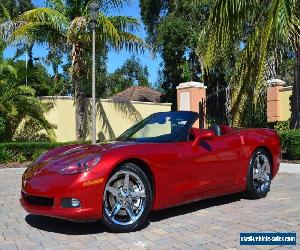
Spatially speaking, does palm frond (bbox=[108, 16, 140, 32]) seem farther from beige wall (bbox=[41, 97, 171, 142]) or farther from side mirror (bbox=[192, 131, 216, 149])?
side mirror (bbox=[192, 131, 216, 149])

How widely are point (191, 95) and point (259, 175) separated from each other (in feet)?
35.7

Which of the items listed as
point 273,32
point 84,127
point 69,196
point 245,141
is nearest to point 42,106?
point 84,127

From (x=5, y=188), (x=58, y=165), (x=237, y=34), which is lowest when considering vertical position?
(x=5, y=188)

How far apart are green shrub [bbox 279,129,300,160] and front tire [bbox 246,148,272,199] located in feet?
18.7

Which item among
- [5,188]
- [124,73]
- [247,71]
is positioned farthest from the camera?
[124,73]

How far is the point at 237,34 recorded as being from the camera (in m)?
13.2

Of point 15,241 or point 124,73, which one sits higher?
point 124,73

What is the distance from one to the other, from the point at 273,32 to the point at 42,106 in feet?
29.1

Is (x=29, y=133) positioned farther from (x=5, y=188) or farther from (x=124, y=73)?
(x=124, y=73)

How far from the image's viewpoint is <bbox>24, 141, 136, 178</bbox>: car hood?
18.5 feet

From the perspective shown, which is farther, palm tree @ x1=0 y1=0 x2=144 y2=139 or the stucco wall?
the stucco wall

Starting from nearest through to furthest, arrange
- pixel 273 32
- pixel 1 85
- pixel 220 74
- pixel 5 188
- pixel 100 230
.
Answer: pixel 100 230, pixel 5 188, pixel 273 32, pixel 1 85, pixel 220 74

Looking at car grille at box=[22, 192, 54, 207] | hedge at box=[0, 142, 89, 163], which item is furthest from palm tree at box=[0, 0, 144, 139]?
car grille at box=[22, 192, 54, 207]

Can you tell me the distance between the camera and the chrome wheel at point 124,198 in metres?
5.57
